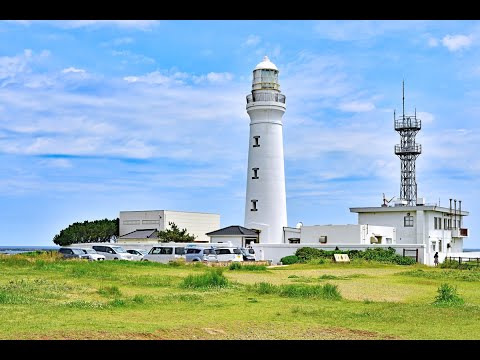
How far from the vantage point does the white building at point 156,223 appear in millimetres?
57031

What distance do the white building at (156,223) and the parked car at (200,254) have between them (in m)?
18.7

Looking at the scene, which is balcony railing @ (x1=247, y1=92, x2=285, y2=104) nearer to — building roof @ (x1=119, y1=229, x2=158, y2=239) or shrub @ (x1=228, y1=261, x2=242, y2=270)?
building roof @ (x1=119, y1=229, x2=158, y2=239)

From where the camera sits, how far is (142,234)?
5706 centimetres

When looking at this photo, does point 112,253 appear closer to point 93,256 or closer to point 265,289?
point 93,256

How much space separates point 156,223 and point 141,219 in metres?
2.30

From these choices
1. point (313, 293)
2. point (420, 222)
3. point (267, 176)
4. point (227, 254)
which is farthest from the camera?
point (267, 176)

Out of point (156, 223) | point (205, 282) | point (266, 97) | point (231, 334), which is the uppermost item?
point (266, 97)

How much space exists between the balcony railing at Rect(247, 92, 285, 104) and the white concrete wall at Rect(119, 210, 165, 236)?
14.6 metres

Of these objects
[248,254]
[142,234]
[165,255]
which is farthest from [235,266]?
[142,234]

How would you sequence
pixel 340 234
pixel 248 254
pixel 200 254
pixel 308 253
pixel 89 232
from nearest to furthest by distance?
pixel 200 254 < pixel 248 254 < pixel 308 253 < pixel 340 234 < pixel 89 232

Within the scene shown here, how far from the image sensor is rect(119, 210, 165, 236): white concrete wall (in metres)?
57.5

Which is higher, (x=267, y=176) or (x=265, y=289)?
(x=267, y=176)
